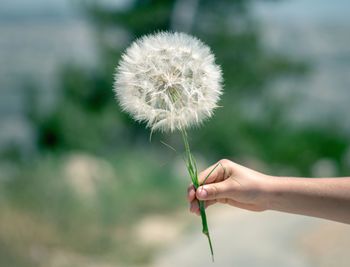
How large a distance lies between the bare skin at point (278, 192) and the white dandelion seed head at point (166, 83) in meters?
0.20

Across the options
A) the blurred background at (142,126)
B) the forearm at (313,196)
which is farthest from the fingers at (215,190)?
the blurred background at (142,126)

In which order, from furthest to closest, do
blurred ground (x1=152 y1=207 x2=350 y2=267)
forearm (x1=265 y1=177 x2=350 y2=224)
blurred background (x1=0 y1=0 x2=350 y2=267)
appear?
blurred background (x1=0 y1=0 x2=350 y2=267)
blurred ground (x1=152 y1=207 x2=350 y2=267)
forearm (x1=265 y1=177 x2=350 y2=224)

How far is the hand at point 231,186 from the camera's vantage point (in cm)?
189

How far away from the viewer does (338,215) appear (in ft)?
6.16

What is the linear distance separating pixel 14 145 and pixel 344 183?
9056 millimetres

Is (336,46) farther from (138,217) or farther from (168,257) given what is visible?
(168,257)

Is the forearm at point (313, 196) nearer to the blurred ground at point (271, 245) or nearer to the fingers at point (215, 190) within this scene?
the fingers at point (215, 190)

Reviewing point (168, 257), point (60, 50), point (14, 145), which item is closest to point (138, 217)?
point (168, 257)

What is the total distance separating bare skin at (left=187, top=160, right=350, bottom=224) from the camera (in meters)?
1.87

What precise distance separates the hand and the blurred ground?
10.5 feet

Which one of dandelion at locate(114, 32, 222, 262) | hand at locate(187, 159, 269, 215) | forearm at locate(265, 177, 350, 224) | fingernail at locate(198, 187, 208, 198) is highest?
dandelion at locate(114, 32, 222, 262)

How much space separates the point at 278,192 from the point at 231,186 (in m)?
0.15

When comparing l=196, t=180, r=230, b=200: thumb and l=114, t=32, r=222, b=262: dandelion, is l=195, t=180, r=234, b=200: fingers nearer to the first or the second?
l=196, t=180, r=230, b=200: thumb

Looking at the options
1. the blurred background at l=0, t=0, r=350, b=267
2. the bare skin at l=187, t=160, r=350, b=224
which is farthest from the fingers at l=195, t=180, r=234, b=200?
the blurred background at l=0, t=0, r=350, b=267
